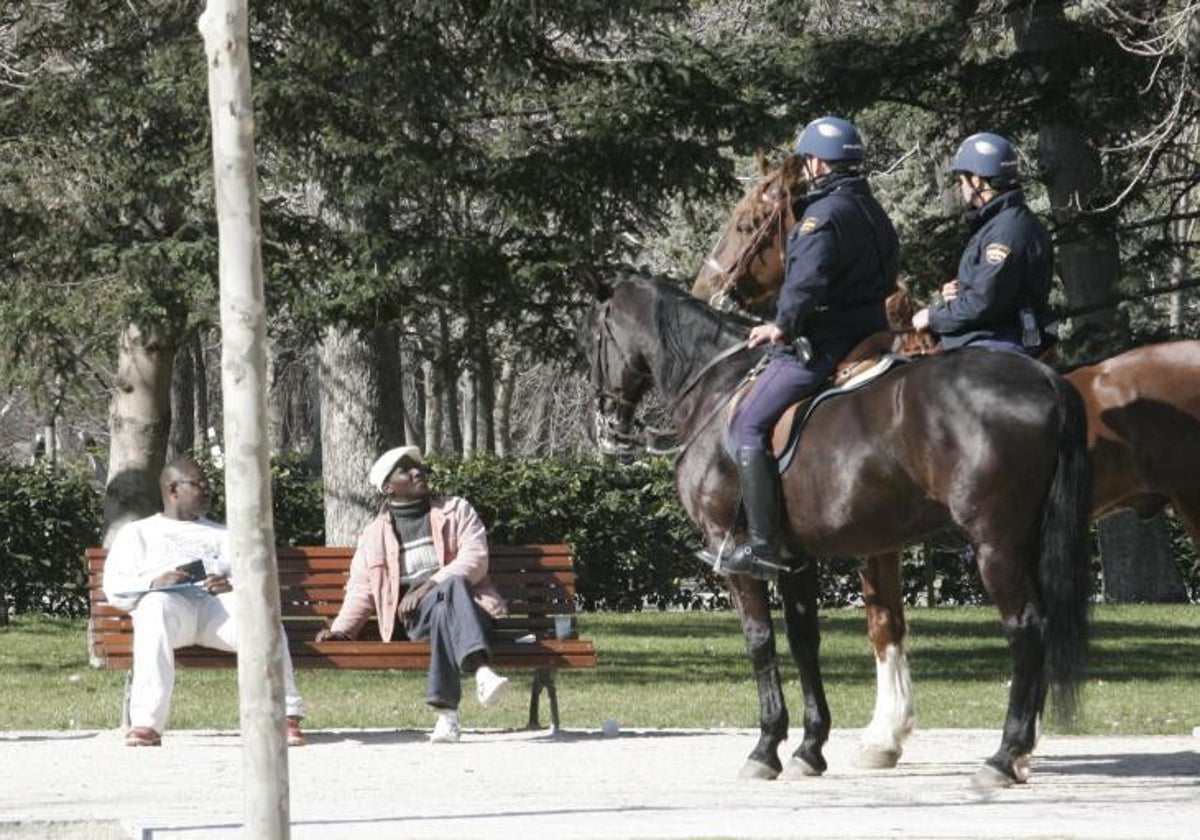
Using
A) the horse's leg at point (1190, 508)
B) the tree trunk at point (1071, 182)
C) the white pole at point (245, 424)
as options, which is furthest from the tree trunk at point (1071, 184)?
the white pole at point (245, 424)

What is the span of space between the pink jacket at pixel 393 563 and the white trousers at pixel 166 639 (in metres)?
0.54

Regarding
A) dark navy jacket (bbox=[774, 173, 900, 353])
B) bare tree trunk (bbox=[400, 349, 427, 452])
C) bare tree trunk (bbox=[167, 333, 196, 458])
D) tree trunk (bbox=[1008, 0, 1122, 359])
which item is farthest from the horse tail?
bare tree trunk (bbox=[400, 349, 427, 452])

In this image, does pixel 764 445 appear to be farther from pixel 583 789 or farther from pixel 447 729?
pixel 447 729

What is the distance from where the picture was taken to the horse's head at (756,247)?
1105cm

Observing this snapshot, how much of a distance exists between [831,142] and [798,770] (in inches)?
111

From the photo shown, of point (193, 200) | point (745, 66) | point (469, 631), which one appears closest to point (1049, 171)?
point (745, 66)

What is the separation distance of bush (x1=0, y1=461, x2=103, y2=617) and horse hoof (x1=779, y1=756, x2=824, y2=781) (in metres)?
15.7

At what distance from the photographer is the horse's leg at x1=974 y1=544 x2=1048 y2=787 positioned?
9.44 m

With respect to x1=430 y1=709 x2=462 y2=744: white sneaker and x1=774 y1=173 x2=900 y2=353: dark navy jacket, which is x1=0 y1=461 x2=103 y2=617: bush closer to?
x1=430 y1=709 x2=462 y2=744: white sneaker

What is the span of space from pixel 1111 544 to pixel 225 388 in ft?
72.0

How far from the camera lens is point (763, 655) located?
10422mm

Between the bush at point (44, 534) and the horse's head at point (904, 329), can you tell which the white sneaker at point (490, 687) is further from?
the bush at point (44, 534)

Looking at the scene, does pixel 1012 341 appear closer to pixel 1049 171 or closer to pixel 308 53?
pixel 308 53

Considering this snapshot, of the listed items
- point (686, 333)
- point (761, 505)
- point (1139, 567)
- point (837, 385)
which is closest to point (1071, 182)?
point (1139, 567)
